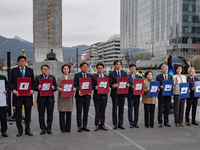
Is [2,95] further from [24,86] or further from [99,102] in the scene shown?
[99,102]

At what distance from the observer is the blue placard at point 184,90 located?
25.6 ft

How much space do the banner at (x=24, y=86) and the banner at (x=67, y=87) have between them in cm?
98

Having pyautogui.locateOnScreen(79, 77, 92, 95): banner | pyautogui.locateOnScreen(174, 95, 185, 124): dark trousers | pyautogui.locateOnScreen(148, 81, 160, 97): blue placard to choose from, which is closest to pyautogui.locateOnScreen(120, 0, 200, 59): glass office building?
pyautogui.locateOnScreen(174, 95, 185, 124): dark trousers

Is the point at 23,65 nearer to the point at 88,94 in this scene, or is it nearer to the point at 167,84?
the point at 88,94

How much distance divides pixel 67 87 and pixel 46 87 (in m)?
0.62

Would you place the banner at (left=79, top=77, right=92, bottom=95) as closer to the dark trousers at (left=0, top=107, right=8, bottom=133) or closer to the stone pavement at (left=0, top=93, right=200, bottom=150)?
the stone pavement at (left=0, top=93, right=200, bottom=150)

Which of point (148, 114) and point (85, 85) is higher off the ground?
point (85, 85)

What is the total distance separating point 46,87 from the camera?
6770mm

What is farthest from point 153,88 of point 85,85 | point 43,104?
point 43,104

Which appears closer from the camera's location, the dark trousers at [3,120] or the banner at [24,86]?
the banner at [24,86]

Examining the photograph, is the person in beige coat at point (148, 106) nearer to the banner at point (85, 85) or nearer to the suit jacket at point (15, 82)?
the banner at point (85, 85)

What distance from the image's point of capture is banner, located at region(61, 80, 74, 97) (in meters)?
6.83

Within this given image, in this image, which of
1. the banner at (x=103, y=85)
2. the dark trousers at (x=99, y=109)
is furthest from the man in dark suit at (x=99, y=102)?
the banner at (x=103, y=85)

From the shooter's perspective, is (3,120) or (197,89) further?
(197,89)
